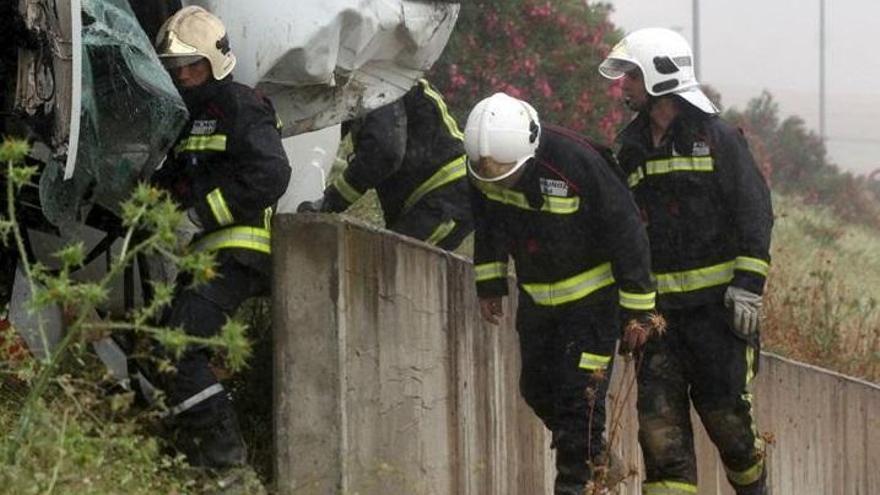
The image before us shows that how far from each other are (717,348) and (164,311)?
2.26 metres

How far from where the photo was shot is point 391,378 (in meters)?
9.38

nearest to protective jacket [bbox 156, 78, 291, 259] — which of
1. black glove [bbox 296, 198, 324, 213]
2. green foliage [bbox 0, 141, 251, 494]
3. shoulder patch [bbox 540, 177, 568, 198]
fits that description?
green foliage [bbox 0, 141, 251, 494]

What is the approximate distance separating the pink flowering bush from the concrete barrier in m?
5.10

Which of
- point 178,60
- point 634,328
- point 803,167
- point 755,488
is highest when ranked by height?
point 803,167

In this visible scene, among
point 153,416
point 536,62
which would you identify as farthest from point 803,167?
point 153,416

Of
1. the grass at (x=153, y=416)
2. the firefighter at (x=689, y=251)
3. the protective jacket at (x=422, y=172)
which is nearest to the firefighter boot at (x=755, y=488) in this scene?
the firefighter at (x=689, y=251)

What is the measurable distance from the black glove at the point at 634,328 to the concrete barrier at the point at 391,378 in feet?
0.60

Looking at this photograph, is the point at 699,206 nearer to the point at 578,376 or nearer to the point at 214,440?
the point at 578,376

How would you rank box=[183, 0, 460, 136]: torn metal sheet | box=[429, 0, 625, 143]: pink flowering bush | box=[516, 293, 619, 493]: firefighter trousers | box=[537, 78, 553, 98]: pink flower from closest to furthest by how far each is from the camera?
box=[183, 0, 460, 136]: torn metal sheet
box=[516, 293, 619, 493]: firefighter trousers
box=[429, 0, 625, 143]: pink flowering bush
box=[537, 78, 553, 98]: pink flower

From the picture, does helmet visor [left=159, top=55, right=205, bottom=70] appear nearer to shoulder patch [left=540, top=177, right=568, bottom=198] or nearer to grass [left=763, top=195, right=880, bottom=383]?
shoulder patch [left=540, top=177, right=568, bottom=198]

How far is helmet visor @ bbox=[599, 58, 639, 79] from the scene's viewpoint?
31.3ft

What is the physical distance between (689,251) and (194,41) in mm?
2273

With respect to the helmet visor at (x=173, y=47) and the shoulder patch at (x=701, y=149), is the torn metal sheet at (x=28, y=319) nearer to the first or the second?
the helmet visor at (x=173, y=47)

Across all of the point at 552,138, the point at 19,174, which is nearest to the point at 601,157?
the point at 552,138
